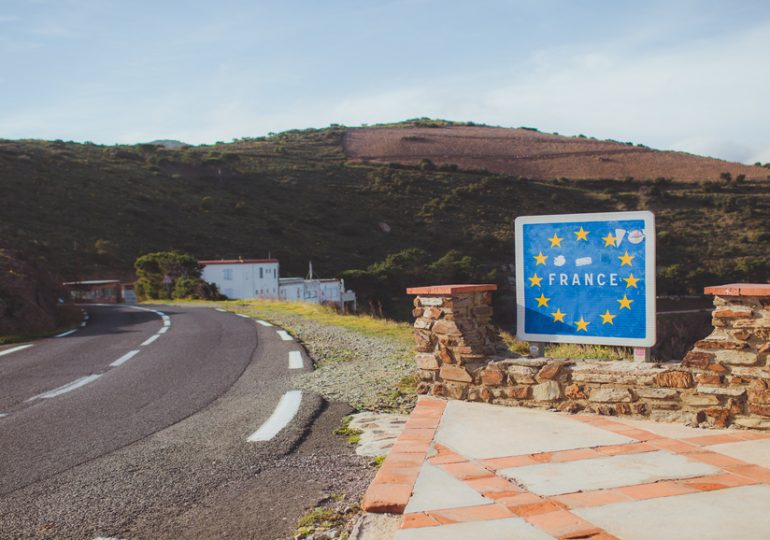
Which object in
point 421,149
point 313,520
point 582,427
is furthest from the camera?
point 421,149

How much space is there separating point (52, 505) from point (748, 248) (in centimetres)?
4762

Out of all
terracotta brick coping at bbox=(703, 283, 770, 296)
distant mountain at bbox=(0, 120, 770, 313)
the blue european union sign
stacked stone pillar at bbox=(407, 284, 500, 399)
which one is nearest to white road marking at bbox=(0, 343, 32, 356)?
stacked stone pillar at bbox=(407, 284, 500, 399)

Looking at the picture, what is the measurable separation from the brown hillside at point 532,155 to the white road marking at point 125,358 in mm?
67280

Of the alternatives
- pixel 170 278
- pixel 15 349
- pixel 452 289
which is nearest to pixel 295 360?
pixel 452 289

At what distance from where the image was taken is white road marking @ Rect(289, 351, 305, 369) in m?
9.03

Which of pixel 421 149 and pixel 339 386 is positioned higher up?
pixel 421 149

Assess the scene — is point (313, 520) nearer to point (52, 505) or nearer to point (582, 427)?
point (52, 505)

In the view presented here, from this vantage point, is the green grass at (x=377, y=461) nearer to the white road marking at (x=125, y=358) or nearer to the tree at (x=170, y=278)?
the white road marking at (x=125, y=358)

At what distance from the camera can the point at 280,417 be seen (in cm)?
594

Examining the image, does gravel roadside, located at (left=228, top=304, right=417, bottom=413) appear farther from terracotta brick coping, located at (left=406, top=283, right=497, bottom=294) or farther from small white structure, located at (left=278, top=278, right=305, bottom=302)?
small white structure, located at (left=278, top=278, right=305, bottom=302)

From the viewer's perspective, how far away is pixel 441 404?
5801mm

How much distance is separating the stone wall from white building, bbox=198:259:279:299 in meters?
33.4

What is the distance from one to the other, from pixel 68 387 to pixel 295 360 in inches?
122

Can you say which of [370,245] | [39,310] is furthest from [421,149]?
[39,310]
